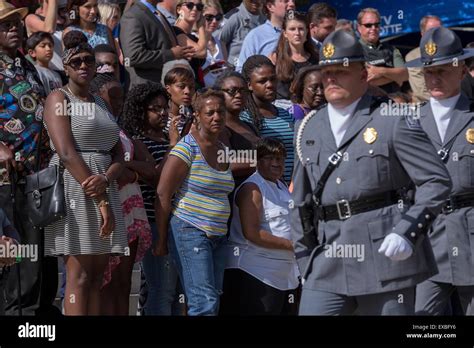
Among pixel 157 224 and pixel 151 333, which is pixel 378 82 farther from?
pixel 151 333

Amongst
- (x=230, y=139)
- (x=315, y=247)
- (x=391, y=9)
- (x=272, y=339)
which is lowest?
(x=272, y=339)

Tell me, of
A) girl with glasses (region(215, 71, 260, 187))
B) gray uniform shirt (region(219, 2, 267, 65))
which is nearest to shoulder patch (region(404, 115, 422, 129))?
girl with glasses (region(215, 71, 260, 187))

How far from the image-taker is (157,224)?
28.7 ft

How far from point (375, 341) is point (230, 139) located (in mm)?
2529

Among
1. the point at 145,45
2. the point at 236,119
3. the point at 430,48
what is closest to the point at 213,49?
the point at 145,45

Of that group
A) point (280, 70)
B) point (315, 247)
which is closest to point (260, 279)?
point (315, 247)

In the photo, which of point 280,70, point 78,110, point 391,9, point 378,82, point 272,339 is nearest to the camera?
point 272,339

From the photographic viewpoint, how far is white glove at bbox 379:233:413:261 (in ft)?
21.5

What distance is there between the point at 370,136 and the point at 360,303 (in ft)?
3.03

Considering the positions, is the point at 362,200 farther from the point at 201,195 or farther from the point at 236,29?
the point at 236,29

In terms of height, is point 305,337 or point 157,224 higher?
point 157,224

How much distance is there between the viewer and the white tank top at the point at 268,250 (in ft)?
29.0

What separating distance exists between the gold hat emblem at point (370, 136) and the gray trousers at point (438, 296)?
61.9 inches

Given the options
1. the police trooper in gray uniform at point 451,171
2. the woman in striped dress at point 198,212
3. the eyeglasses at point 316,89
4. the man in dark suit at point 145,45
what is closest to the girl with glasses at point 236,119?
the woman in striped dress at point 198,212
